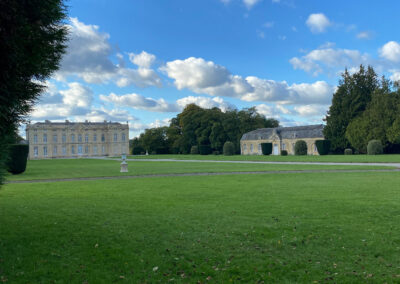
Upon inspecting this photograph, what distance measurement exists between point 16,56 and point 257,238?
455cm

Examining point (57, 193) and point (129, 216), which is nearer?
point (129, 216)

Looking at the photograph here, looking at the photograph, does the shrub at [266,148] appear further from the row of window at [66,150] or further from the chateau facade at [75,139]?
the row of window at [66,150]

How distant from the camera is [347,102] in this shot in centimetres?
5053

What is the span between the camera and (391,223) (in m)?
6.57

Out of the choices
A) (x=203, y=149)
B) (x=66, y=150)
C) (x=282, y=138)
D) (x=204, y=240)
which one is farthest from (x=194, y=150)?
(x=204, y=240)

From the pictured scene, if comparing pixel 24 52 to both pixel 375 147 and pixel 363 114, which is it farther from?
pixel 363 114

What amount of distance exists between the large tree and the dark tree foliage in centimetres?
5017

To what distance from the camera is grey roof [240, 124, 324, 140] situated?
5706 cm

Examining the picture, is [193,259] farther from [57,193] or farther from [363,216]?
[57,193]

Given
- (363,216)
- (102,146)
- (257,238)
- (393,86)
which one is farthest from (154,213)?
(102,146)

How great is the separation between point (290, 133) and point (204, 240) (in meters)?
56.7

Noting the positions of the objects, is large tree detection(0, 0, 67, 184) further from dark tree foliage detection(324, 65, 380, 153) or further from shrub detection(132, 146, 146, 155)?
shrub detection(132, 146, 146, 155)

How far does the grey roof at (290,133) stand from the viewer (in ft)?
187

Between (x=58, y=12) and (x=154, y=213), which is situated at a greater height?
(x=58, y=12)
